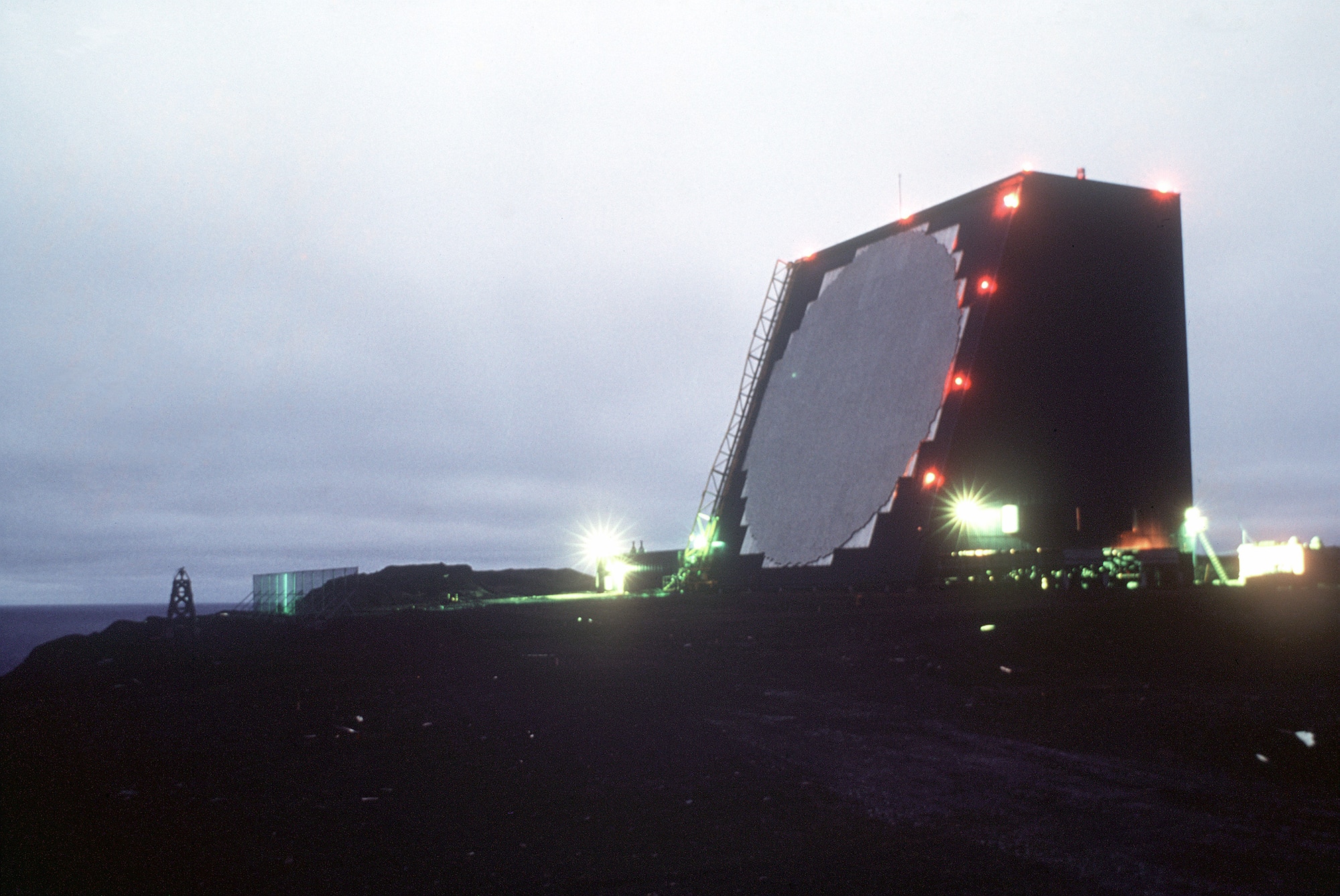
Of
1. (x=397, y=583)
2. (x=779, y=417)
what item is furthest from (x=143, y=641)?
(x=779, y=417)

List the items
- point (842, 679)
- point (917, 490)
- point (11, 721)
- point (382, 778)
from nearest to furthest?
point (382, 778) < point (842, 679) < point (11, 721) < point (917, 490)

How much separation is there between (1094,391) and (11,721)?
29.5 meters

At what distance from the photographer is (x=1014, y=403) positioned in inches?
1121

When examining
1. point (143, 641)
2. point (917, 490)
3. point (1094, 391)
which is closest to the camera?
point (917, 490)

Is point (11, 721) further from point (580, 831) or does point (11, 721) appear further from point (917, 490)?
point (917, 490)

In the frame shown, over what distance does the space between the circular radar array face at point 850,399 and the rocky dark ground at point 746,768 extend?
12.4 metres

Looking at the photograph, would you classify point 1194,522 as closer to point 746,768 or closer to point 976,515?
point 976,515

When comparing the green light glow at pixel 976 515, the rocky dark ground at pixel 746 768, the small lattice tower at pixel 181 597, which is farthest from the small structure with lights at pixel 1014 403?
the small lattice tower at pixel 181 597

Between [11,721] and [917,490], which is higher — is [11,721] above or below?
below

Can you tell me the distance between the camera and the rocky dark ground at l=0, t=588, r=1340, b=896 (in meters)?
5.45

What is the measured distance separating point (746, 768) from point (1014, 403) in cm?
2327

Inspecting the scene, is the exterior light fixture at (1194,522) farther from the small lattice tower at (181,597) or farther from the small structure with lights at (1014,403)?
the small lattice tower at (181,597)

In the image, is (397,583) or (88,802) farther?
(397,583)

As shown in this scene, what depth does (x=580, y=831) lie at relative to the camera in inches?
250
